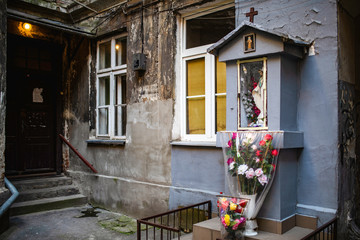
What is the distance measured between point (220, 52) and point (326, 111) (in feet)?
5.08

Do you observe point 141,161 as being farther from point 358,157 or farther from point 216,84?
point 358,157

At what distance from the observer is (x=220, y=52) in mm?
4355

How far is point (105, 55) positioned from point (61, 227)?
3862mm

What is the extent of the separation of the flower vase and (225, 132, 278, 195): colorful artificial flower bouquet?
0.10m

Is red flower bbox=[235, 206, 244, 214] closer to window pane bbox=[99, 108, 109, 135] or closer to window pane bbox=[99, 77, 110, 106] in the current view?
window pane bbox=[99, 108, 109, 135]

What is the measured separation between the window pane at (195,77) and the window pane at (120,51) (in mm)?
1904

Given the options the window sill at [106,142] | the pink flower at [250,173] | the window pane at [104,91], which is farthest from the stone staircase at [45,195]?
the pink flower at [250,173]

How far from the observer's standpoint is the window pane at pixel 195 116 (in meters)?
5.44

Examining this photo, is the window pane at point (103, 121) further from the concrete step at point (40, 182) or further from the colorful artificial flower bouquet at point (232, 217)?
the colorful artificial flower bouquet at point (232, 217)

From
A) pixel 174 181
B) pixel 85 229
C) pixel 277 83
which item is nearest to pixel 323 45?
pixel 277 83

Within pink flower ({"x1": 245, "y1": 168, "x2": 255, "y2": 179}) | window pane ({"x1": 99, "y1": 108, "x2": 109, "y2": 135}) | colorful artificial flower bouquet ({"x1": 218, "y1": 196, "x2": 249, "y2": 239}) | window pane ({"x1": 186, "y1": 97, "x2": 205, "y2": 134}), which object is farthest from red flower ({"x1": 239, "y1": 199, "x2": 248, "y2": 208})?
window pane ({"x1": 99, "y1": 108, "x2": 109, "y2": 135})

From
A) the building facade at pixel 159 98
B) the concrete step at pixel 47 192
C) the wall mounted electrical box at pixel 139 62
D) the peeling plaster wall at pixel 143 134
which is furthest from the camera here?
the concrete step at pixel 47 192

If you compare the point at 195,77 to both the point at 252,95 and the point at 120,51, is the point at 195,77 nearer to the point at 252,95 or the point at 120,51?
the point at 252,95

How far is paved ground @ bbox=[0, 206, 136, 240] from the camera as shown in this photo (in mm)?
5223
